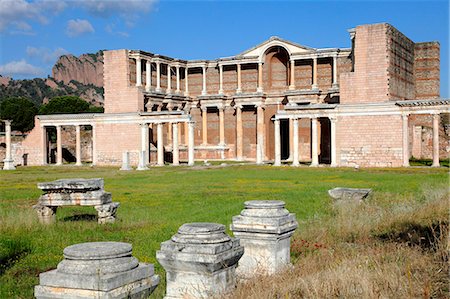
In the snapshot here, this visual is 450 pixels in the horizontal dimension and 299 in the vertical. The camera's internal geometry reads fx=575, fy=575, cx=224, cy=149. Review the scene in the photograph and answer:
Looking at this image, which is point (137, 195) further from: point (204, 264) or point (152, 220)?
point (204, 264)

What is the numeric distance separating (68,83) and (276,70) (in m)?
120

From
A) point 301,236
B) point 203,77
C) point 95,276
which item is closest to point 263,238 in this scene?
point 301,236

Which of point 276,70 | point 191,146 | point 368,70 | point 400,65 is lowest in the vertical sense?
point 191,146

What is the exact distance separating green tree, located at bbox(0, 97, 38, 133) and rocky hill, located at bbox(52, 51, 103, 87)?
284 feet

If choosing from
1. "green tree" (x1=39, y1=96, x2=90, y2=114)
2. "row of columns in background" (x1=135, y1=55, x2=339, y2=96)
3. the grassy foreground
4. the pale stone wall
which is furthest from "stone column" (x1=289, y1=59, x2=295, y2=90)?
"green tree" (x1=39, y1=96, x2=90, y2=114)

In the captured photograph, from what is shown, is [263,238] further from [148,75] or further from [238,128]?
[238,128]

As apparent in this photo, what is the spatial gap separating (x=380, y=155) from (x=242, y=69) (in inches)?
703

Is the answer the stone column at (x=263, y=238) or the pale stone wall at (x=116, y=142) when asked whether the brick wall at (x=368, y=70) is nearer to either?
the pale stone wall at (x=116, y=142)

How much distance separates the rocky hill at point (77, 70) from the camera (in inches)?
6476

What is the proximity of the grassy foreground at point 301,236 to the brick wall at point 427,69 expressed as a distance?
30848 mm

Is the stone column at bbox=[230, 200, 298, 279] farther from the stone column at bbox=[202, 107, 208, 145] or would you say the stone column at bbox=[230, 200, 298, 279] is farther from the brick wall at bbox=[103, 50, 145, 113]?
the stone column at bbox=[202, 107, 208, 145]

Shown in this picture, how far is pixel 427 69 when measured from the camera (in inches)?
1956

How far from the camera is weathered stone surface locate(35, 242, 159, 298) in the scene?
6246 mm

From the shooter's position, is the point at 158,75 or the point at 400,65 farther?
the point at 158,75
